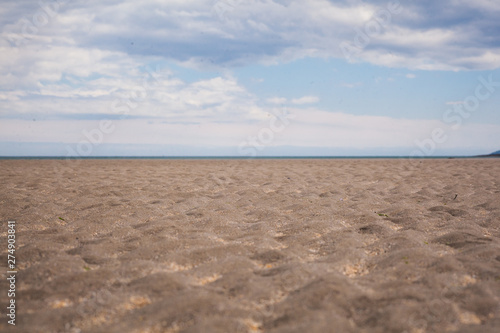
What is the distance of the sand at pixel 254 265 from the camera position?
3.09 metres

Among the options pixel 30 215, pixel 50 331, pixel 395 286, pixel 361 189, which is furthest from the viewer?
pixel 361 189

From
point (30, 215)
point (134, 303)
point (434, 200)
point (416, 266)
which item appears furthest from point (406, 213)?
point (30, 215)

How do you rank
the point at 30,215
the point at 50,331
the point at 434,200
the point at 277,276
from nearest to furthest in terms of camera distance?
the point at 50,331 < the point at 277,276 < the point at 30,215 < the point at 434,200

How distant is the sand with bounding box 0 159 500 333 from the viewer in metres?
3.09

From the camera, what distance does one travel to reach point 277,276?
3.95 meters

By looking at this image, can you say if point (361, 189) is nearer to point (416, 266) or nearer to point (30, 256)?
point (416, 266)

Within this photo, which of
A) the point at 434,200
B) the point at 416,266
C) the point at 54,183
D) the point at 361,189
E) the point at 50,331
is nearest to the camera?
the point at 50,331

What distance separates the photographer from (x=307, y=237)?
5.59 m

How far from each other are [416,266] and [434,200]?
5346 mm

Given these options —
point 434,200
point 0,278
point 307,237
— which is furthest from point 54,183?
point 434,200

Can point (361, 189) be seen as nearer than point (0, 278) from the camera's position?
No

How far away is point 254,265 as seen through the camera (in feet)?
14.3

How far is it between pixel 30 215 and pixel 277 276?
545cm

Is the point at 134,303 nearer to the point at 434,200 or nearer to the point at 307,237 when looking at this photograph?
the point at 307,237
